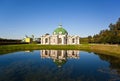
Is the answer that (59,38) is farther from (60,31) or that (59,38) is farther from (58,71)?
(58,71)

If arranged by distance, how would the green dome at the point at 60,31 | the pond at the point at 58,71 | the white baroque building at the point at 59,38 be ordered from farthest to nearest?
1. the green dome at the point at 60,31
2. the white baroque building at the point at 59,38
3. the pond at the point at 58,71

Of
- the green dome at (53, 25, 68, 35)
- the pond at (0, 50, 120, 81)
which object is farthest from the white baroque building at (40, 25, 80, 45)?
the pond at (0, 50, 120, 81)

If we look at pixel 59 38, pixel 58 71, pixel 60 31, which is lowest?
pixel 58 71

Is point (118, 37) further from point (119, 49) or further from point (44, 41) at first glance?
point (44, 41)

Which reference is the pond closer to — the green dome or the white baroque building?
the white baroque building

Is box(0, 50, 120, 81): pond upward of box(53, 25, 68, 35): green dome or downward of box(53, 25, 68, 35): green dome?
downward

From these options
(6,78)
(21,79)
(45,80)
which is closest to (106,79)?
(45,80)

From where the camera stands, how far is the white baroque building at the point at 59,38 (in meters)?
125

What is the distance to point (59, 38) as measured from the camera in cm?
12688

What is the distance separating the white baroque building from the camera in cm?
12544

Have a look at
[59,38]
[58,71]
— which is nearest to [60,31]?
[59,38]

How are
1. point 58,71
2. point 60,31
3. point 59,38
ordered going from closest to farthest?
1. point 58,71
2. point 59,38
3. point 60,31

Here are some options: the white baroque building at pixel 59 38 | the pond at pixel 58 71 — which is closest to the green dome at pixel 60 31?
the white baroque building at pixel 59 38

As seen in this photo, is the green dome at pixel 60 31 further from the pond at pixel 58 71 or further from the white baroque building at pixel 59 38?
the pond at pixel 58 71
